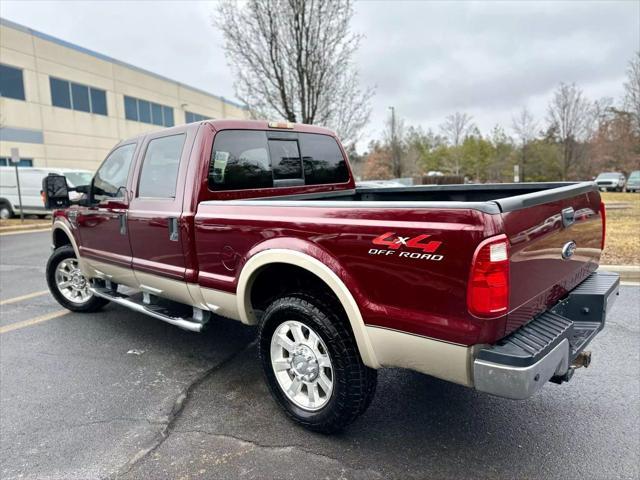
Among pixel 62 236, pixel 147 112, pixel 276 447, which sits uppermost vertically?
pixel 147 112

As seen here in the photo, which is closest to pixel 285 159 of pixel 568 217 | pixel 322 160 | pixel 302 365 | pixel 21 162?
pixel 322 160

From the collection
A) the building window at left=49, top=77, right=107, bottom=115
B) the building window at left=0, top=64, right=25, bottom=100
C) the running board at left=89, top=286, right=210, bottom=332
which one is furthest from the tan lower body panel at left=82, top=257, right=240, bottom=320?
the building window at left=49, top=77, right=107, bottom=115

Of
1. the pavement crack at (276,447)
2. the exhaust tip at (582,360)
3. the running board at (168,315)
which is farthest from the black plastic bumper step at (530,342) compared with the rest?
the running board at (168,315)

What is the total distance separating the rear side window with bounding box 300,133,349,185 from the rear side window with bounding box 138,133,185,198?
1110 mm

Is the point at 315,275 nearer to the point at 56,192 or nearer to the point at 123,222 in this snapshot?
the point at 123,222

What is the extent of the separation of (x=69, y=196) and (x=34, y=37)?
85.3 ft

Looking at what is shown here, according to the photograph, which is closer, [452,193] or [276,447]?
[276,447]

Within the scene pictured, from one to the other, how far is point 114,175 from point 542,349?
406 centimetres

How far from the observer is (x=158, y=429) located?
289 centimetres

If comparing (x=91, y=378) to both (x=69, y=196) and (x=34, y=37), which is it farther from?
(x=34, y=37)

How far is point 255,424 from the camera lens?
2.94 m

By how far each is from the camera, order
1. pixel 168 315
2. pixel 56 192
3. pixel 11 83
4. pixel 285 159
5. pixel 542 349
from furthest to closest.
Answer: pixel 11 83
pixel 56 192
pixel 285 159
pixel 168 315
pixel 542 349

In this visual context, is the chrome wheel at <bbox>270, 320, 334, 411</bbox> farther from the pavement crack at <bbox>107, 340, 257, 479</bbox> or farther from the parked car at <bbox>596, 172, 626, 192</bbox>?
the parked car at <bbox>596, 172, 626, 192</bbox>

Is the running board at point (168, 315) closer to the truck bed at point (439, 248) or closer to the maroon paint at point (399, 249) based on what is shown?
the maroon paint at point (399, 249)
